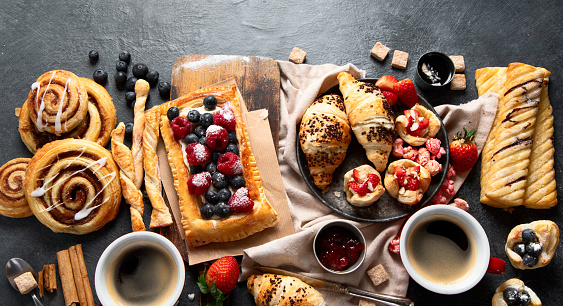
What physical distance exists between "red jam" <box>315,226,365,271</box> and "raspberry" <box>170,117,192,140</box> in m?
1.27

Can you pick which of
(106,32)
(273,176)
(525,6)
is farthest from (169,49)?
(525,6)

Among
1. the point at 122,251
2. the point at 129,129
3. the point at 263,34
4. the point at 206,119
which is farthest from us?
the point at 263,34

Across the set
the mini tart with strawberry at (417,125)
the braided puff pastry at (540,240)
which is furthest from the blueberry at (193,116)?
the braided puff pastry at (540,240)

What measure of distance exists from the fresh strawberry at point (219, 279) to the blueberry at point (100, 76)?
6.00 ft

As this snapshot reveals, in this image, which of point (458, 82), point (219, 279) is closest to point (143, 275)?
point (219, 279)

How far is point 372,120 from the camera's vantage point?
9.67 ft

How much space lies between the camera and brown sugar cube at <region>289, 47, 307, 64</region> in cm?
335

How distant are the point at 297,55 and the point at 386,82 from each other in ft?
2.57

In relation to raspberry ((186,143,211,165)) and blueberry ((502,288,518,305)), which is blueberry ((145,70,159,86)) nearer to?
raspberry ((186,143,211,165))

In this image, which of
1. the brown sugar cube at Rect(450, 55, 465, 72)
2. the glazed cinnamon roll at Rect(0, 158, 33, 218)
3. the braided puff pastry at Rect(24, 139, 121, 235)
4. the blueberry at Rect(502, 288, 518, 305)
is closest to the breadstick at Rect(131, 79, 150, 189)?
the braided puff pastry at Rect(24, 139, 121, 235)

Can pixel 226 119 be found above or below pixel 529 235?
above

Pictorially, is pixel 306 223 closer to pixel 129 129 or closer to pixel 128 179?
pixel 128 179

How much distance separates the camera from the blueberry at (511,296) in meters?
2.86

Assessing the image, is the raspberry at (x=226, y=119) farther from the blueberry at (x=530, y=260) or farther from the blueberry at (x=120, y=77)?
the blueberry at (x=530, y=260)
